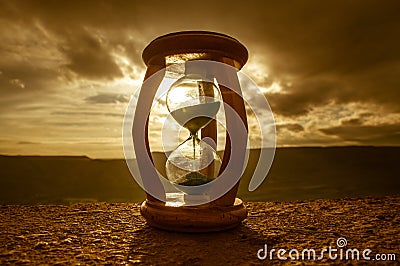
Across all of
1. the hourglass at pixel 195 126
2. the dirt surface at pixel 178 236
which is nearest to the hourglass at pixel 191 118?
the hourglass at pixel 195 126

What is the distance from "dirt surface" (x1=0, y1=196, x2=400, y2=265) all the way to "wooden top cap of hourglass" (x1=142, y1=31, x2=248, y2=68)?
0.90 metres

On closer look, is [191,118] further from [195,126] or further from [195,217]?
[195,217]

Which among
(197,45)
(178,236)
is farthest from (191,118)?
(178,236)

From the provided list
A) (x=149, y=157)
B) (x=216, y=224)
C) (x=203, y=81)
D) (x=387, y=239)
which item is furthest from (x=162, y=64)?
(x=387, y=239)

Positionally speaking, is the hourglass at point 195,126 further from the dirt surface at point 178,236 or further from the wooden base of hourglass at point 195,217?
the dirt surface at point 178,236

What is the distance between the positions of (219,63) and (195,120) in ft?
1.01

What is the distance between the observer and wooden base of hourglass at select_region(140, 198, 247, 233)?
5.32 ft

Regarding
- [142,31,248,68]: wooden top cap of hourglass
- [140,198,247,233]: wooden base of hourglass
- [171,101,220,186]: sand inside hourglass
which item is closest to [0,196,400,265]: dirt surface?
[140,198,247,233]: wooden base of hourglass

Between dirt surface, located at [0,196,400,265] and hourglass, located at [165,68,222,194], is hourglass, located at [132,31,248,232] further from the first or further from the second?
dirt surface, located at [0,196,400,265]

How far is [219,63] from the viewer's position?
167 cm

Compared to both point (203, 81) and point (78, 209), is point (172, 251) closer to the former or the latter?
point (203, 81)

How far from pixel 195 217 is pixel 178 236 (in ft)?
0.44

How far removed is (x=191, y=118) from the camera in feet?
5.40

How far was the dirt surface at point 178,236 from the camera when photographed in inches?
54.1
